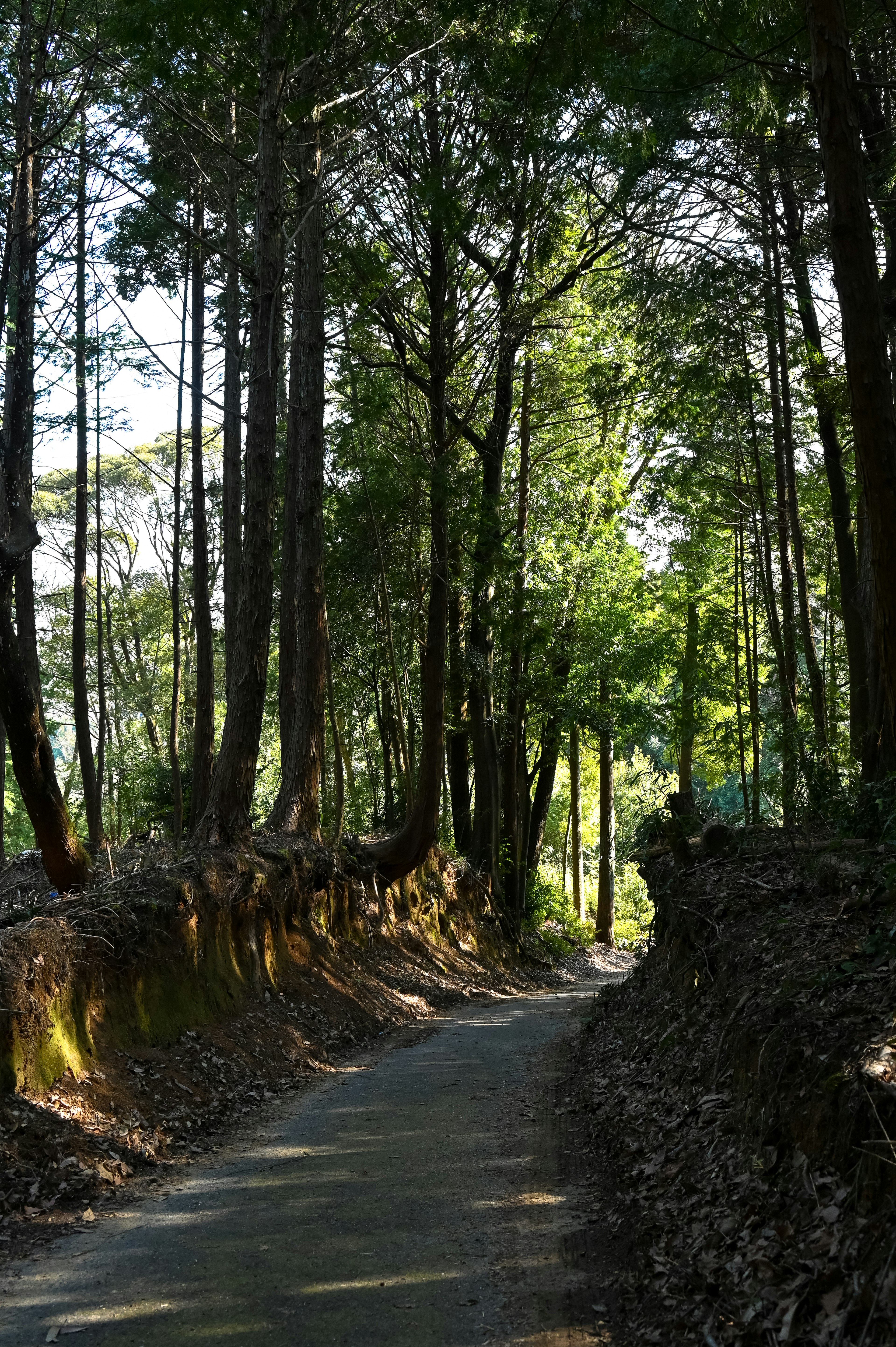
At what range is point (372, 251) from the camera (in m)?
17.6

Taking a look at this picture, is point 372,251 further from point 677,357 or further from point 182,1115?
point 182,1115

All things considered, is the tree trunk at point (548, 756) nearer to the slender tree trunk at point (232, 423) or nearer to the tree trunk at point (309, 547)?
the slender tree trunk at point (232, 423)

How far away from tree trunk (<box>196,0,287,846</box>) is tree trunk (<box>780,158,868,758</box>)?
621 centimetres

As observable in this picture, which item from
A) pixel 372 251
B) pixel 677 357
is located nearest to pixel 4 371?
pixel 372 251

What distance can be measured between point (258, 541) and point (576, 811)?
22267mm

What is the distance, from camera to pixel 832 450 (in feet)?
44.7

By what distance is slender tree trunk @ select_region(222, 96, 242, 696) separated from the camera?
55.3 ft

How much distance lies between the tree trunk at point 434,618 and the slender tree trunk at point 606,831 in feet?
28.0

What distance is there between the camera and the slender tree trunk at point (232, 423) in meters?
16.9

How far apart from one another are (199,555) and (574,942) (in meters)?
16.4

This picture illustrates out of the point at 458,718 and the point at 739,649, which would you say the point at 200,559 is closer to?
the point at 458,718

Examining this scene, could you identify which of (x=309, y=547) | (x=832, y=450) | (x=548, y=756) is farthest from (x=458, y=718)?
(x=832, y=450)

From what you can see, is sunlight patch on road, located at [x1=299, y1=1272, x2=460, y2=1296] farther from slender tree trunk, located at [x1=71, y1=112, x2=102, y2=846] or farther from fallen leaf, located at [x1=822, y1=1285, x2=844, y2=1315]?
slender tree trunk, located at [x1=71, y1=112, x2=102, y2=846]

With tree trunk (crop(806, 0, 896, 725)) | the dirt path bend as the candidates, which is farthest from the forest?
the dirt path bend
